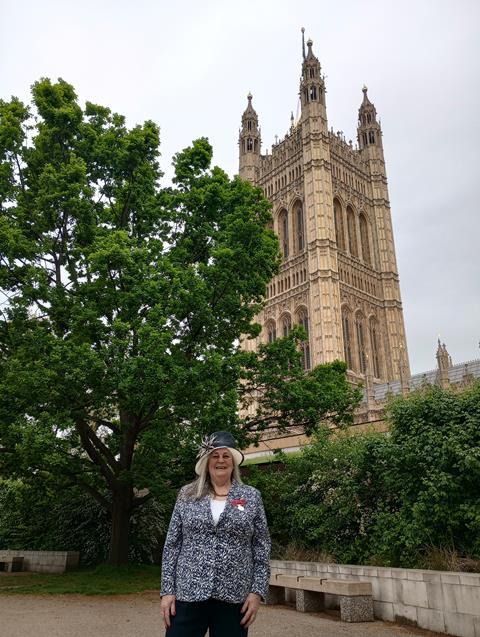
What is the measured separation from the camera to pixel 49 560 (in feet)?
49.3

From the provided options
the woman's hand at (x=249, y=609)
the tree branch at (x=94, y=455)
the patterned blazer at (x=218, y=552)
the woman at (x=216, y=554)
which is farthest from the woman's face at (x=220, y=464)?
the tree branch at (x=94, y=455)

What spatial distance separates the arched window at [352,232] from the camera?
213 ft

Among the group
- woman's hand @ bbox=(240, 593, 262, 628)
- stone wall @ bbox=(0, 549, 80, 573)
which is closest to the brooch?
woman's hand @ bbox=(240, 593, 262, 628)

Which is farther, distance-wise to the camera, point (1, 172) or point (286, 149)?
point (286, 149)

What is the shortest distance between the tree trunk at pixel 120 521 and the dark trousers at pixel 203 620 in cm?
1007

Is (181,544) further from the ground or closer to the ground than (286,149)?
closer to the ground

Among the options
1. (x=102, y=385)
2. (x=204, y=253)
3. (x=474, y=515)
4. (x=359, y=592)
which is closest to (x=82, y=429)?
(x=102, y=385)

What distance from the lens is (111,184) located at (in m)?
13.9

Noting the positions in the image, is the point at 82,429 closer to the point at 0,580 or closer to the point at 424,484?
the point at 0,580

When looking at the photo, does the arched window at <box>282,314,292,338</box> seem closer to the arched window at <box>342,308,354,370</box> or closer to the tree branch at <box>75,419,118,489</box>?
the arched window at <box>342,308,354,370</box>

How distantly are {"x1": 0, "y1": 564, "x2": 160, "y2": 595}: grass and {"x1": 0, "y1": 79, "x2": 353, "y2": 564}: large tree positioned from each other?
0.62m

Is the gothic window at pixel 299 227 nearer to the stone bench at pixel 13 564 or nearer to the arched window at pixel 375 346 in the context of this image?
the arched window at pixel 375 346

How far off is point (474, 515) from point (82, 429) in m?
8.58

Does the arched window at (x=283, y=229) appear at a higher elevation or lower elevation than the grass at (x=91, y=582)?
higher
